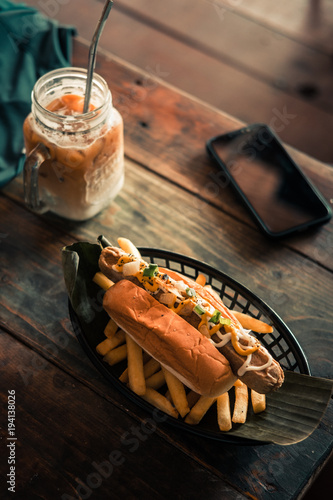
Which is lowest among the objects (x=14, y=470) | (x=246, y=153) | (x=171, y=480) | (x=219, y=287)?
(x=14, y=470)

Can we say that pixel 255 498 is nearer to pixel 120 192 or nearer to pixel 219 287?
pixel 219 287

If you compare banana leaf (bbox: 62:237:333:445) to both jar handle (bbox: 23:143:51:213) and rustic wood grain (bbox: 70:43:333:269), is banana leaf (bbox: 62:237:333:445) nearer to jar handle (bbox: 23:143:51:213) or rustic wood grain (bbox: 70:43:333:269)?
jar handle (bbox: 23:143:51:213)

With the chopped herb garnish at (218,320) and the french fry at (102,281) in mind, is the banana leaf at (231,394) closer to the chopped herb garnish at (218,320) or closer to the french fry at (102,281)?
the french fry at (102,281)

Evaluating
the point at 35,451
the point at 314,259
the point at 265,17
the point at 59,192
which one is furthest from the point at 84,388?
the point at 265,17

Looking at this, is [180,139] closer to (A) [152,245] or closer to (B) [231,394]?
(A) [152,245]

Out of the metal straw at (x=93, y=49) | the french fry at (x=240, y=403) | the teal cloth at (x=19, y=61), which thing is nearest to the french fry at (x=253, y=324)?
the french fry at (x=240, y=403)

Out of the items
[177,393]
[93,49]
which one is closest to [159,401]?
[177,393]
